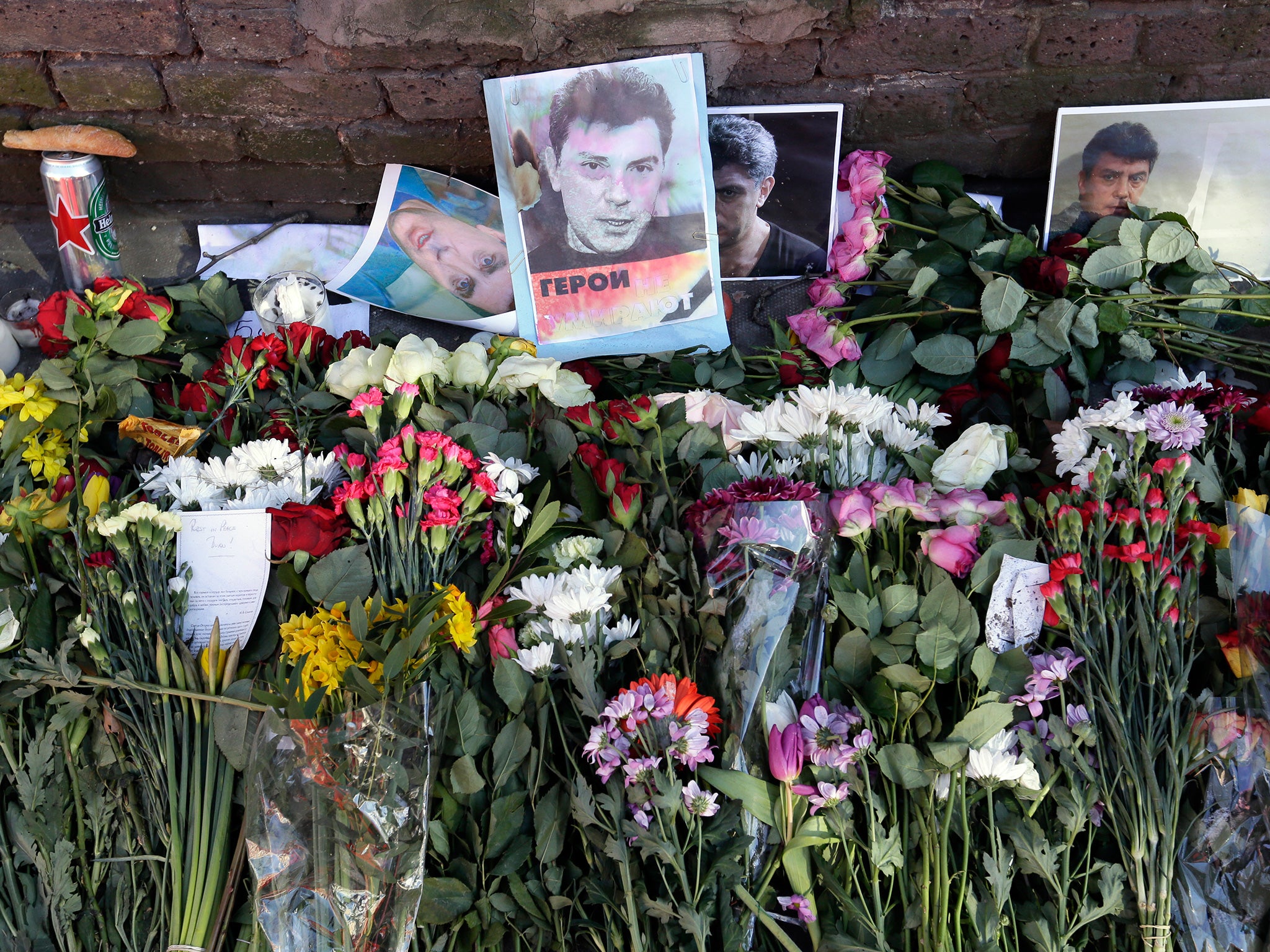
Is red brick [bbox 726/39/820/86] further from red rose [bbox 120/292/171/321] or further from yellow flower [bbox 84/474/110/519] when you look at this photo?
yellow flower [bbox 84/474/110/519]

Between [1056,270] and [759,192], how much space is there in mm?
500

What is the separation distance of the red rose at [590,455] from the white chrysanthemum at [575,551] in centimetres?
10

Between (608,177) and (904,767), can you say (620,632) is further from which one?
(608,177)

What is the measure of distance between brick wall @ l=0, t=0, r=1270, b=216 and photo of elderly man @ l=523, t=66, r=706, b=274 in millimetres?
54

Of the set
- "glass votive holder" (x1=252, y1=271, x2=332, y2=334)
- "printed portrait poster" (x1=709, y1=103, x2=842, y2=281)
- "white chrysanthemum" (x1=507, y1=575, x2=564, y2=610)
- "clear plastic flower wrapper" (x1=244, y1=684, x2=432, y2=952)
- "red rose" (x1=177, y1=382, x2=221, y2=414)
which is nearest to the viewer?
"clear plastic flower wrapper" (x1=244, y1=684, x2=432, y2=952)

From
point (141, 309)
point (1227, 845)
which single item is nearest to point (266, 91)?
point (141, 309)

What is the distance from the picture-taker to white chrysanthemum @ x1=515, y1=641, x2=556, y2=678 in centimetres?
93

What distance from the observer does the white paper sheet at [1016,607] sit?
97 centimetres

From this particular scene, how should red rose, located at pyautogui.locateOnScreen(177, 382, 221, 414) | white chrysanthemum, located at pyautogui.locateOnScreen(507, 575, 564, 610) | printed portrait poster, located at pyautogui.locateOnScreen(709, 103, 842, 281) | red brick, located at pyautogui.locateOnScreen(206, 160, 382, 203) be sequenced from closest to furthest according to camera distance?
white chrysanthemum, located at pyautogui.locateOnScreen(507, 575, 564, 610) < red rose, located at pyautogui.locateOnScreen(177, 382, 221, 414) < printed portrait poster, located at pyautogui.locateOnScreen(709, 103, 842, 281) < red brick, located at pyautogui.locateOnScreen(206, 160, 382, 203)

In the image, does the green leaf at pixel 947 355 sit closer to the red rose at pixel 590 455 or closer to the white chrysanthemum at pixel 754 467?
the white chrysanthemum at pixel 754 467

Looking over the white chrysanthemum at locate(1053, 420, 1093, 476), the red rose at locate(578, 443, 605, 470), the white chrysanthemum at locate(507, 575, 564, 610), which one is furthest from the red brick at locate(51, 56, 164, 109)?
the white chrysanthemum at locate(1053, 420, 1093, 476)

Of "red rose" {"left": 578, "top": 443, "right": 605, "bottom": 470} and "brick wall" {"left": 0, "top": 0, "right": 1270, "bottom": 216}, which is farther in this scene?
"brick wall" {"left": 0, "top": 0, "right": 1270, "bottom": 216}

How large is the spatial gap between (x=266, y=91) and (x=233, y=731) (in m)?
1.08

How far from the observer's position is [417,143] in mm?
1558
